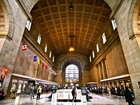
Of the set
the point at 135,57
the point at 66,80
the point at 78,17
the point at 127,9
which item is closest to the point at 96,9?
the point at 78,17

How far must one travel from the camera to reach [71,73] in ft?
141

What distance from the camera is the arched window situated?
42.2 meters

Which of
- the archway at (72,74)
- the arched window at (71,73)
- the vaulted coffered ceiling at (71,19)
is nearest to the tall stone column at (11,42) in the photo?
the vaulted coffered ceiling at (71,19)

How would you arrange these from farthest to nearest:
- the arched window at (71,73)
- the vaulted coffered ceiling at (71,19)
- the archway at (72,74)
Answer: the arched window at (71,73) < the archway at (72,74) < the vaulted coffered ceiling at (71,19)

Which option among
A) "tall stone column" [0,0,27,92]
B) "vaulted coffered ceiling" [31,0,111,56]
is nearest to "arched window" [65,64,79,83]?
"vaulted coffered ceiling" [31,0,111,56]

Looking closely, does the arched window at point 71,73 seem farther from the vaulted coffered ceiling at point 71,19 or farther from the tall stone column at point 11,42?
the tall stone column at point 11,42

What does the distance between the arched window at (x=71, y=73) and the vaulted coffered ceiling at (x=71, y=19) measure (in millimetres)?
20188

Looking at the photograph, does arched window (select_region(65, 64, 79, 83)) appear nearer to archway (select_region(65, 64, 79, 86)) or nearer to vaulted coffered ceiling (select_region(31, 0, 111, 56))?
archway (select_region(65, 64, 79, 86))

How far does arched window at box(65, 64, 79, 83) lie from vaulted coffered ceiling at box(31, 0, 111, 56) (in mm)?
20188

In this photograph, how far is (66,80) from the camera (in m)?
42.1

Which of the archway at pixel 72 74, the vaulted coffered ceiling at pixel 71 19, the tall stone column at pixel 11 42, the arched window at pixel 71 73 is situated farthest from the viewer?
the arched window at pixel 71 73

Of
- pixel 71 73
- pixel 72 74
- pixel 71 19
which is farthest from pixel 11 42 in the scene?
pixel 72 74

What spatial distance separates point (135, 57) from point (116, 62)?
702cm

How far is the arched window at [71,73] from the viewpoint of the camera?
42200 millimetres
